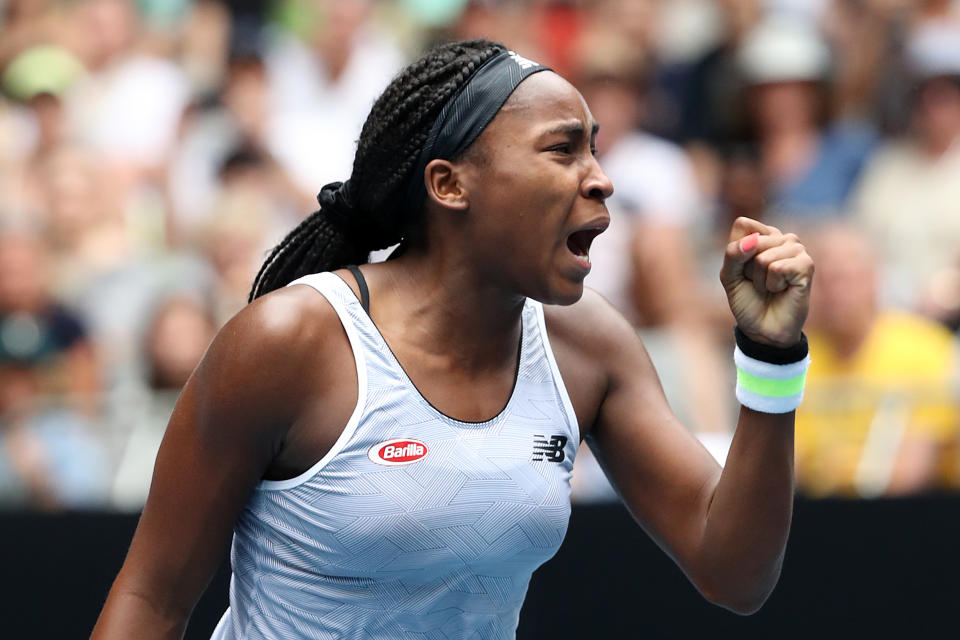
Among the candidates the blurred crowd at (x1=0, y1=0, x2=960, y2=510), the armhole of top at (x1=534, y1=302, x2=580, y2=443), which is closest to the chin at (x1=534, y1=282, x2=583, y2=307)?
the armhole of top at (x1=534, y1=302, x2=580, y2=443)

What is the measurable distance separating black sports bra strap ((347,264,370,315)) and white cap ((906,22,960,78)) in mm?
3695

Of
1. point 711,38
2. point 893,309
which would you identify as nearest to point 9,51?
point 711,38

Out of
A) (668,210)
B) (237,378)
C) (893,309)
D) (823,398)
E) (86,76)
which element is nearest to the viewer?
(237,378)

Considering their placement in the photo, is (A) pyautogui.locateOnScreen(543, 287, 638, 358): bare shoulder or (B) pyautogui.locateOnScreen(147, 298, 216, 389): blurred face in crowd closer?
(A) pyautogui.locateOnScreen(543, 287, 638, 358): bare shoulder

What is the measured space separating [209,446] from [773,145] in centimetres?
394

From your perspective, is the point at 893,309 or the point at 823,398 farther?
the point at 893,309

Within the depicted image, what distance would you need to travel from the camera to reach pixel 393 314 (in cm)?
232

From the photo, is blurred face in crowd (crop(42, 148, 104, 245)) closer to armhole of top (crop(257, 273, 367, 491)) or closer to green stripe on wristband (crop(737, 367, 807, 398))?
armhole of top (crop(257, 273, 367, 491))

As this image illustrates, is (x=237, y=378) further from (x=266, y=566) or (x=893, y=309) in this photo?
(x=893, y=309)

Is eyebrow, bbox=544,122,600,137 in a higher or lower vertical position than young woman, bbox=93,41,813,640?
higher

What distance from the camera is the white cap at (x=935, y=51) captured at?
538 cm

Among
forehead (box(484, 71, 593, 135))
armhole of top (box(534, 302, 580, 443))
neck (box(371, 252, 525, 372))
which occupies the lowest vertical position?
armhole of top (box(534, 302, 580, 443))

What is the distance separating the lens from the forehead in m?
2.22

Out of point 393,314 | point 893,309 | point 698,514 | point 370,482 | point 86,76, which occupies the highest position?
point 393,314
